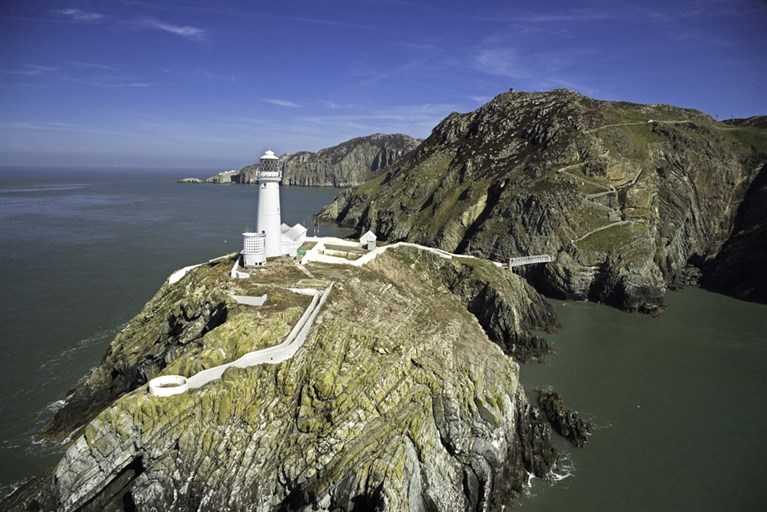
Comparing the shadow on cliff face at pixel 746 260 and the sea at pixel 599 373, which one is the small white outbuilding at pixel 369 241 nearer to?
the sea at pixel 599 373

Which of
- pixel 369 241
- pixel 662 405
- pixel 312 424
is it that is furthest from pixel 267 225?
pixel 662 405

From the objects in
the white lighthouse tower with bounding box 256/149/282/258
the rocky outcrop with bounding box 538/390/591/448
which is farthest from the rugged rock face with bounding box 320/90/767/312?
the white lighthouse tower with bounding box 256/149/282/258

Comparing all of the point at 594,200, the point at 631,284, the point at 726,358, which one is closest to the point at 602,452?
the point at 726,358

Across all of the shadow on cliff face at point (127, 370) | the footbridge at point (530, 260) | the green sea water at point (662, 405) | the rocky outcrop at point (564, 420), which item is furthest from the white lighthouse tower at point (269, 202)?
the footbridge at point (530, 260)

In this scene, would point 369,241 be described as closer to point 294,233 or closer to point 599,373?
point 294,233

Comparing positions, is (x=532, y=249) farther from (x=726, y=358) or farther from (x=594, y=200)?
(x=726, y=358)
